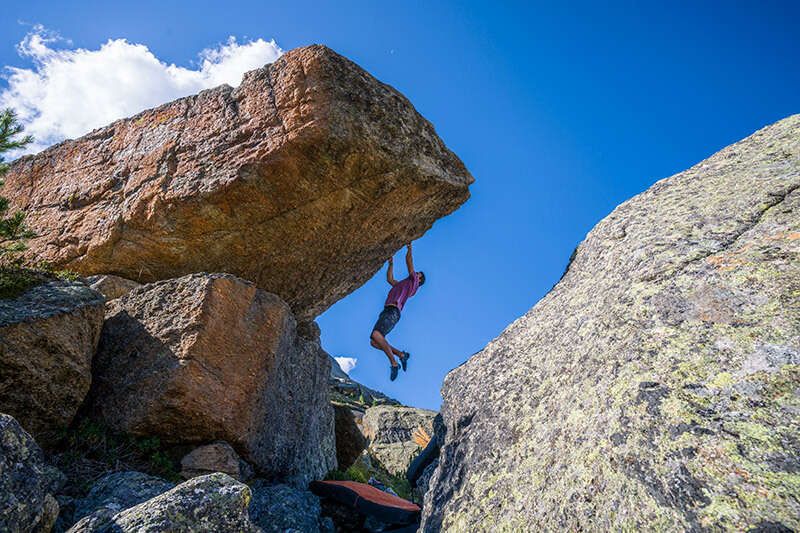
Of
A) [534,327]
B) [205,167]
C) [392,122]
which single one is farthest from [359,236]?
[534,327]

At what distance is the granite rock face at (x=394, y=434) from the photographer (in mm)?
17031

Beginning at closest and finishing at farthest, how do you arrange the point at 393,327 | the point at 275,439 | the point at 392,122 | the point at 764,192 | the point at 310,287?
the point at 764,192 < the point at 275,439 < the point at 392,122 < the point at 310,287 < the point at 393,327

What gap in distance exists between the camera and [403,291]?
42.1 feet

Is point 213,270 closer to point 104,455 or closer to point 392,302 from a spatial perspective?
point 104,455

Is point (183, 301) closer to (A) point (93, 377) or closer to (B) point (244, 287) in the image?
(B) point (244, 287)

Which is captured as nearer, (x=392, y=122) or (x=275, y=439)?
(x=275, y=439)

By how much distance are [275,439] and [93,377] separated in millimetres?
2305

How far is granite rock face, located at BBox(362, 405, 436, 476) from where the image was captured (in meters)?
17.0

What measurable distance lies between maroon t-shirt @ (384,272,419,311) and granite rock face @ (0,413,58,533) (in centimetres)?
962

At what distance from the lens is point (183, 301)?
6438 millimetres

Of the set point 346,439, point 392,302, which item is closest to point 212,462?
point 346,439

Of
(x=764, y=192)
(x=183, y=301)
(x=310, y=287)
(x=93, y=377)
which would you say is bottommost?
(x=93, y=377)

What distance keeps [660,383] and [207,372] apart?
4.79 meters

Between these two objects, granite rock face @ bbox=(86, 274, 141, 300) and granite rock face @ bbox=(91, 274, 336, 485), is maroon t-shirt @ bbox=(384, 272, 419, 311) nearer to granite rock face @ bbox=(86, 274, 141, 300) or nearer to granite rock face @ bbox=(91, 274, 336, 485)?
granite rock face @ bbox=(91, 274, 336, 485)
